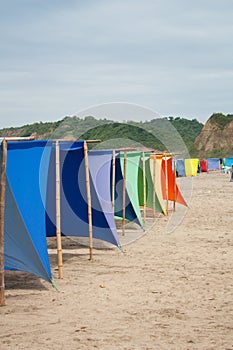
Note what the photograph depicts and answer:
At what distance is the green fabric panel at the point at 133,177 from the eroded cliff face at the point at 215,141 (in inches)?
2247

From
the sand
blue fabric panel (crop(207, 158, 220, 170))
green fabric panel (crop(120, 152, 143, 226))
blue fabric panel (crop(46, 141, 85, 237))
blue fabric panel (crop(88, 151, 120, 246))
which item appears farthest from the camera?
blue fabric panel (crop(207, 158, 220, 170))

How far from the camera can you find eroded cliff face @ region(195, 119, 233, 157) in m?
70.1

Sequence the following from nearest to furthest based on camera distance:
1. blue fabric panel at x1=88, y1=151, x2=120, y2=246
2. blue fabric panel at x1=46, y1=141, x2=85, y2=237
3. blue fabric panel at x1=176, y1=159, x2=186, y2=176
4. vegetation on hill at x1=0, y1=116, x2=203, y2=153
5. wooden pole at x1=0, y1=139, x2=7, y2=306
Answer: wooden pole at x1=0, y1=139, x2=7, y2=306, blue fabric panel at x1=46, y1=141, x2=85, y2=237, blue fabric panel at x1=88, y1=151, x2=120, y2=246, vegetation on hill at x1=0, y1=116, x2=203, y2=153, blue fabric panel at x1=176, y1=159, x2=186, y2=176

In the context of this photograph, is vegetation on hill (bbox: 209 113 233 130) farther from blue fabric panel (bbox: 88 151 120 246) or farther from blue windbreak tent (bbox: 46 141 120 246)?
blue windbreak tent (bbox: 46 141 120 246)

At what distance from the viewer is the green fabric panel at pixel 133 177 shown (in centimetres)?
1222

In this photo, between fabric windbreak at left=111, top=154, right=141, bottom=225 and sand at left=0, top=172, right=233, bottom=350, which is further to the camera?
fabric windbreak at left=111, top=154, right=141, bottom=225

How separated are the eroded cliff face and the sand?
60.6 m

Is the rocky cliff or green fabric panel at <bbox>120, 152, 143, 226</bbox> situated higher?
the rocky cliff

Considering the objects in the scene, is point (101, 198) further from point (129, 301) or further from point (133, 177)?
point (129, 301)

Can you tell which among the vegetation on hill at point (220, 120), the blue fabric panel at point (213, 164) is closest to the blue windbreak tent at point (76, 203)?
the blue fabric panel at point (213, 164)

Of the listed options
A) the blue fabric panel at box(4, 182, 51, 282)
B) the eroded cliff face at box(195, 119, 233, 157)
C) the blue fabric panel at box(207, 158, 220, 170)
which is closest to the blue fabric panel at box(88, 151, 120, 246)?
the blue fabric panel at box(4, 182, 51, 282)

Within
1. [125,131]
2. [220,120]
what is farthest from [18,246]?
[220,120]

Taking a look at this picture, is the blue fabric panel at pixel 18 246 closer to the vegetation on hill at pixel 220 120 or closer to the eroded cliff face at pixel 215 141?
the eroded cliff face at pixel 215 141

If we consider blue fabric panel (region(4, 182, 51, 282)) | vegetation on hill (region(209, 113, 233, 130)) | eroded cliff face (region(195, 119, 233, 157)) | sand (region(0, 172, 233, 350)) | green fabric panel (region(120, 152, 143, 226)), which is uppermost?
vegetation on hill (region(209, 113, 233, 130))
